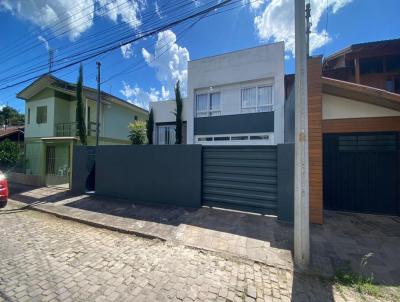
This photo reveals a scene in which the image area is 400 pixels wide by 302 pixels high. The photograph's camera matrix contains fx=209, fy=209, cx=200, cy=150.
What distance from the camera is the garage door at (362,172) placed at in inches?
239

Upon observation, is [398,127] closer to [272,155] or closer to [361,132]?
[361,132]

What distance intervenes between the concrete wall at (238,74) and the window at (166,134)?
2.99 m

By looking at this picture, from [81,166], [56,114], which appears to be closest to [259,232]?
[81,166]

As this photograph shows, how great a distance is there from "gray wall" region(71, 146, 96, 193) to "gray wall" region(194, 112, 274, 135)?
590cm

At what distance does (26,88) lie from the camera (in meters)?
16.3

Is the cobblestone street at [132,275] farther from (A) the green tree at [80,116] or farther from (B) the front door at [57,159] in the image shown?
(A) the green tree at [80,116]

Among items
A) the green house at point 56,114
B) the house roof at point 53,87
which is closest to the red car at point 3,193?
the green house at point 56,114

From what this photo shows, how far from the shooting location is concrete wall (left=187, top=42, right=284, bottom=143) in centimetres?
1057

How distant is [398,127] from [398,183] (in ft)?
5.24

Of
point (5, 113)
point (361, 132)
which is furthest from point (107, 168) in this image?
point (5, 113)

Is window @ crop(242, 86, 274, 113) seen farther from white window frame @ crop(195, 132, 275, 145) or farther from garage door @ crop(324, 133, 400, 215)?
garage door @ crop(324, 133, 400, 215)

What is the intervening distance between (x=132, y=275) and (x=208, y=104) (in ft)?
34.2

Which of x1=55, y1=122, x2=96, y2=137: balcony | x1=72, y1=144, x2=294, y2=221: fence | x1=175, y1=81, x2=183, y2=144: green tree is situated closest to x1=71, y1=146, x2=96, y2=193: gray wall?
x1=72, y1=144, x2=294, y2=221: fence

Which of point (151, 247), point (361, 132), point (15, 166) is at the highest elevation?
point (361, 132)
